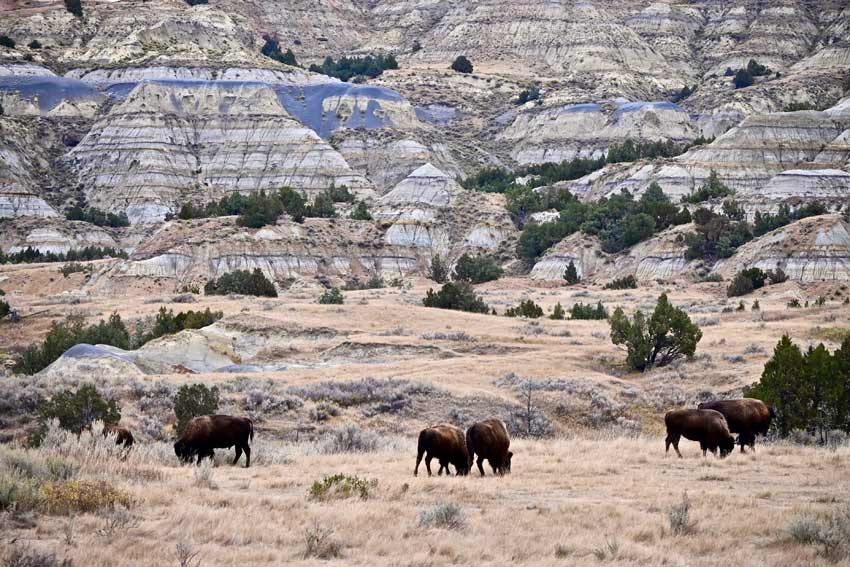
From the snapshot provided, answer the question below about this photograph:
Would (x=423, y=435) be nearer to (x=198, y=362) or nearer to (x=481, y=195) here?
(x=198, y=362)

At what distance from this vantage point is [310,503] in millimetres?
16500

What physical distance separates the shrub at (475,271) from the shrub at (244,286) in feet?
73.0

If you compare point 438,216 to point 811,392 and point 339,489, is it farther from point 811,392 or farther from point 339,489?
point 339,489

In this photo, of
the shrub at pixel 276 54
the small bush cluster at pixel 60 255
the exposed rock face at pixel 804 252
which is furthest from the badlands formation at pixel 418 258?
the shrub at pixel 276 54

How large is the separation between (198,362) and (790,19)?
161m

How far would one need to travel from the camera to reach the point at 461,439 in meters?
20.4

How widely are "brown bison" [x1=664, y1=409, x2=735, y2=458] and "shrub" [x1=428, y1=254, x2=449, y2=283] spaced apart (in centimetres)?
6511

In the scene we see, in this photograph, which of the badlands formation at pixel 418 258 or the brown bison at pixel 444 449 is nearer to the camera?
the badlands formation at pixel 418 258

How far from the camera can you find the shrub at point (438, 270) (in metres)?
90.2

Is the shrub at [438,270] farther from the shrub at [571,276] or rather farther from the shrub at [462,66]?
the shrub at [462,66]

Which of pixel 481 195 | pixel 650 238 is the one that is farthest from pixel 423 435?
pixel 481 195

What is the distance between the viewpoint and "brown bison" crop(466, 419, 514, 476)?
66.5 ft

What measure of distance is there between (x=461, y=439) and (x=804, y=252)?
64.8 metres

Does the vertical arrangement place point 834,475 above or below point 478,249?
below
